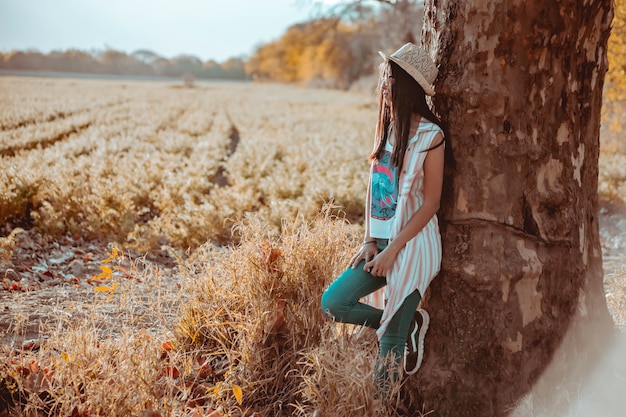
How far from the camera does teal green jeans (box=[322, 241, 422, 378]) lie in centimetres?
287

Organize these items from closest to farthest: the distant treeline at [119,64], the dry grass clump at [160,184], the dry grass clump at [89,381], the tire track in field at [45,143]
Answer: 1. the dry grass clump at [89,381]
2. the dry grass clump at [160,184]
3. the tire track in field at [45,143]
4. the distant treeline at [119,64]

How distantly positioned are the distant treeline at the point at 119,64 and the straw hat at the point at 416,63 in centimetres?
6310

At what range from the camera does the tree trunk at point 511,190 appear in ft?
8.87

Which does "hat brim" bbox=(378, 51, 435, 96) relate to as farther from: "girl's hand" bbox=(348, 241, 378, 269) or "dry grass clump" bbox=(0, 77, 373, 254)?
"dry grass clump" bbox=(0, 77, 373, 254)

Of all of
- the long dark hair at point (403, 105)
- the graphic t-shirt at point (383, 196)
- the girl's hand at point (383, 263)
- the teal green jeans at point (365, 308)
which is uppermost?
the long dark hair at point (403, 105)

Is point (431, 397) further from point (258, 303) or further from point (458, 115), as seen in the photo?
point (458, 115)

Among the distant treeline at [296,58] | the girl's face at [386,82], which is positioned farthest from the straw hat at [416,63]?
the distant treeline at [296,58]

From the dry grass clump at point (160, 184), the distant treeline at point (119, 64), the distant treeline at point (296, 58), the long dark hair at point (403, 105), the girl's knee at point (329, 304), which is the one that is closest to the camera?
the long dark hair at point (403, 105)

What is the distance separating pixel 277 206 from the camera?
7.03m

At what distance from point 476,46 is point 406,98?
1.33 feet

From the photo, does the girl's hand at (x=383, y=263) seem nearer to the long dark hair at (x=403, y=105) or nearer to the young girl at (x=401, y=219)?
the young girl at (x=401, y=219)

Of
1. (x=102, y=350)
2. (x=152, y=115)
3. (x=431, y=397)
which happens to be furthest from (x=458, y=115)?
(x=152, y=115)

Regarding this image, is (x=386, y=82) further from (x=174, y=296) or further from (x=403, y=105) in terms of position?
(x=174, y=296)

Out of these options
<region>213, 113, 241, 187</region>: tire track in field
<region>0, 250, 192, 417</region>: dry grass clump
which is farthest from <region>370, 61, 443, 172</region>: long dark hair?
<region>213, 113, 241, 187</region>: tire track in field
